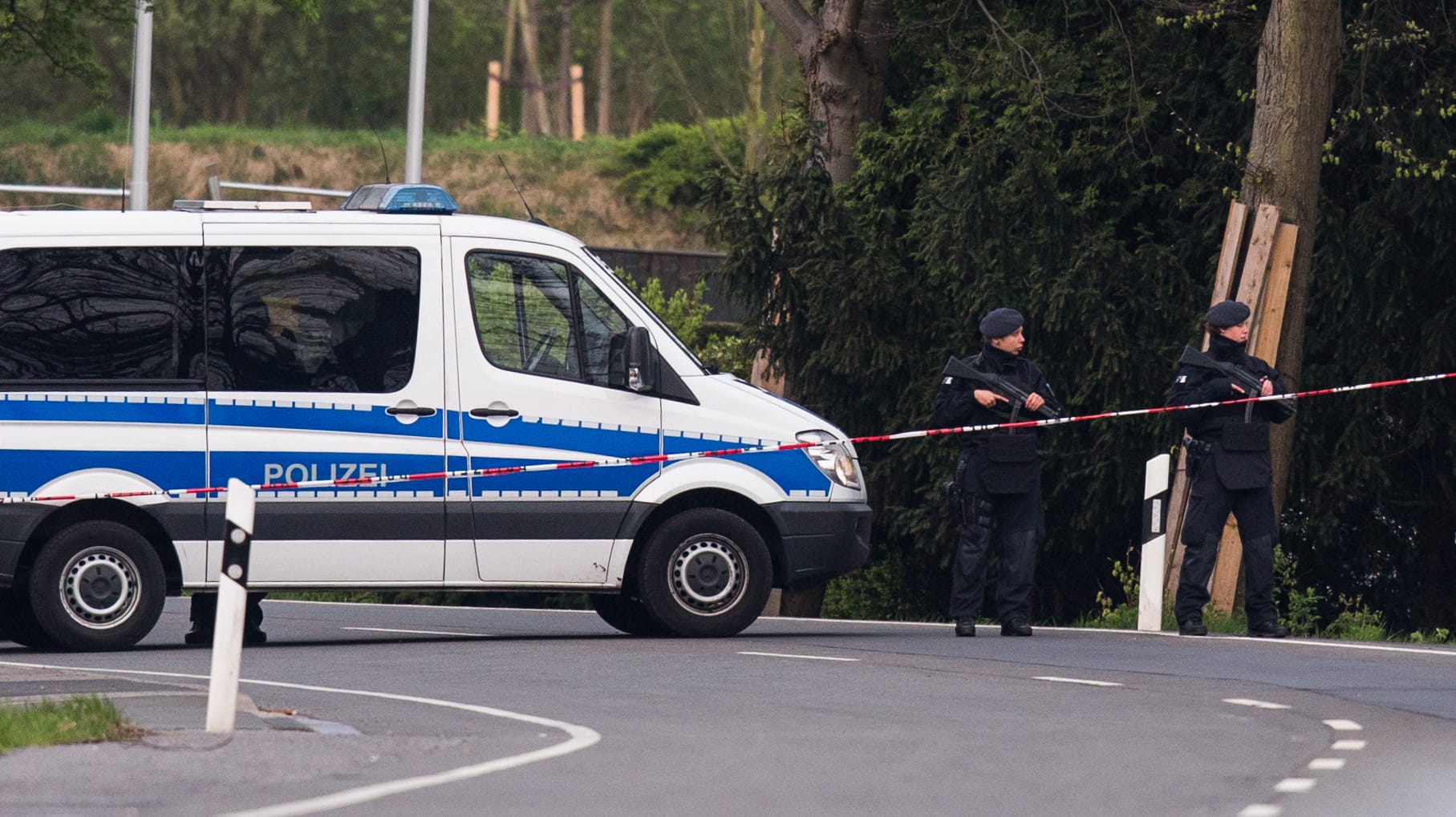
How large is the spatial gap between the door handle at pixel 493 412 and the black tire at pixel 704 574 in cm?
100

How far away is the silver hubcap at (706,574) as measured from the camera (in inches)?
495

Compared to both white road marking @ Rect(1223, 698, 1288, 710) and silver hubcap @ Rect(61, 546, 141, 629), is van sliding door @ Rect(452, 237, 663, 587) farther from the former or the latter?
white road marking @ Rect(1223, 698, 1288, 710)

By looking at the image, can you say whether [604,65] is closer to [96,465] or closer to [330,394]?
[330,394]

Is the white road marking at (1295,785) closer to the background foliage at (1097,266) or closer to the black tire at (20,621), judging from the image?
the black tire at (20,621)

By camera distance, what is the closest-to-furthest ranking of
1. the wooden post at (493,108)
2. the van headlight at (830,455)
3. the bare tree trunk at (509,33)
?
the van headlight at (830,455)
the bare tree trunk at (509,33)
the wooden post at (493,108)

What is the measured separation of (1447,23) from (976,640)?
7.21 m

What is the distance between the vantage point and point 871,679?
10312mm

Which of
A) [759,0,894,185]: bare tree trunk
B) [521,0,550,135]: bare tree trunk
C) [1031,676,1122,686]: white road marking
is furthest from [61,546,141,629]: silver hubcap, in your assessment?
[521,0,550,135]: bare tree trunk

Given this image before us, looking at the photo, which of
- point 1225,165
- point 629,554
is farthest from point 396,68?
point 629,554

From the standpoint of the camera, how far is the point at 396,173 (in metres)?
55.0

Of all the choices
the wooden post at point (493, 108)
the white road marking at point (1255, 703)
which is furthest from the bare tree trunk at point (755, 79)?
the white road marking at point (1255, 703)

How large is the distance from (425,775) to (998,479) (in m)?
6.28

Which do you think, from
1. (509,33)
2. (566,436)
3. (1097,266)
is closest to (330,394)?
(566,436)

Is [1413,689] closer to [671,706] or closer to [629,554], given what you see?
[671,706]
